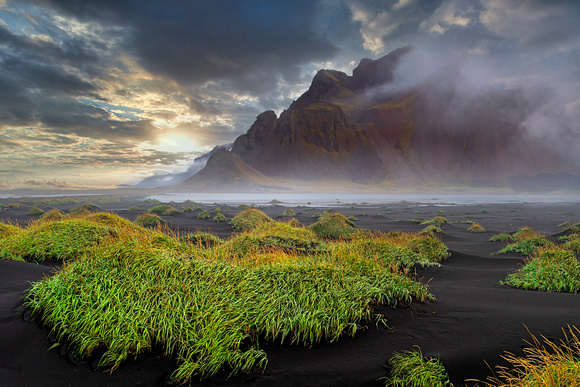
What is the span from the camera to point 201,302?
15.1ft

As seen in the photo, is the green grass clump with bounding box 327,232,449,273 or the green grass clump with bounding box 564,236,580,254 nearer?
the green grass clump with bounding box 327,232,449,273

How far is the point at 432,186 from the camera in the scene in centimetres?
16450

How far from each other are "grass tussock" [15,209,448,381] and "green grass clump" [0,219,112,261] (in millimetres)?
3548

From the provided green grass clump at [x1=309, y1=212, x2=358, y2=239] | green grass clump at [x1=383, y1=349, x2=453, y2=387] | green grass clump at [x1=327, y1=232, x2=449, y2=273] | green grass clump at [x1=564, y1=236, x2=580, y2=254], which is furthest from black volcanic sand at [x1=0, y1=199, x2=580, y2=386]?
green grass clump at [x1=309, y1=212, x2=358, y2=239]

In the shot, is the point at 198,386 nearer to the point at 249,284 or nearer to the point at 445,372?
the point at 249,284

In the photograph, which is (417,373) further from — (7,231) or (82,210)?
(82,210)

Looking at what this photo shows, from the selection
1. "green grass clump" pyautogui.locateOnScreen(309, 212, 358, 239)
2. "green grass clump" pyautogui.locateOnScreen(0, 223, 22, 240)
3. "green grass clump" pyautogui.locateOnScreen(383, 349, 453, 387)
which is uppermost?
"green grass clump" pyautogui.locateOnScreen(0, 223, 22, 240)

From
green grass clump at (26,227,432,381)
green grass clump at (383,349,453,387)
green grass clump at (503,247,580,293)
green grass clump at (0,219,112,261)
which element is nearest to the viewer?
green grass clump at (383,349,453,387)

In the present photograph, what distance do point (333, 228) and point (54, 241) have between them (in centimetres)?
1201

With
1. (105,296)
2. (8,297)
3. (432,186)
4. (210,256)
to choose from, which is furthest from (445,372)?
(432,186)

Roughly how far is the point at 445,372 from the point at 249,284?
3109mm

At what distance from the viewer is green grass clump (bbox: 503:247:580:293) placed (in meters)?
6.96

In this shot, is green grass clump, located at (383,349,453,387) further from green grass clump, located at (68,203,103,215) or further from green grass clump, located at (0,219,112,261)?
green grass clump, located at (68,203,103,215)

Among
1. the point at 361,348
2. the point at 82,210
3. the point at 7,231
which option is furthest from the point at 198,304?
the point at 82,210
